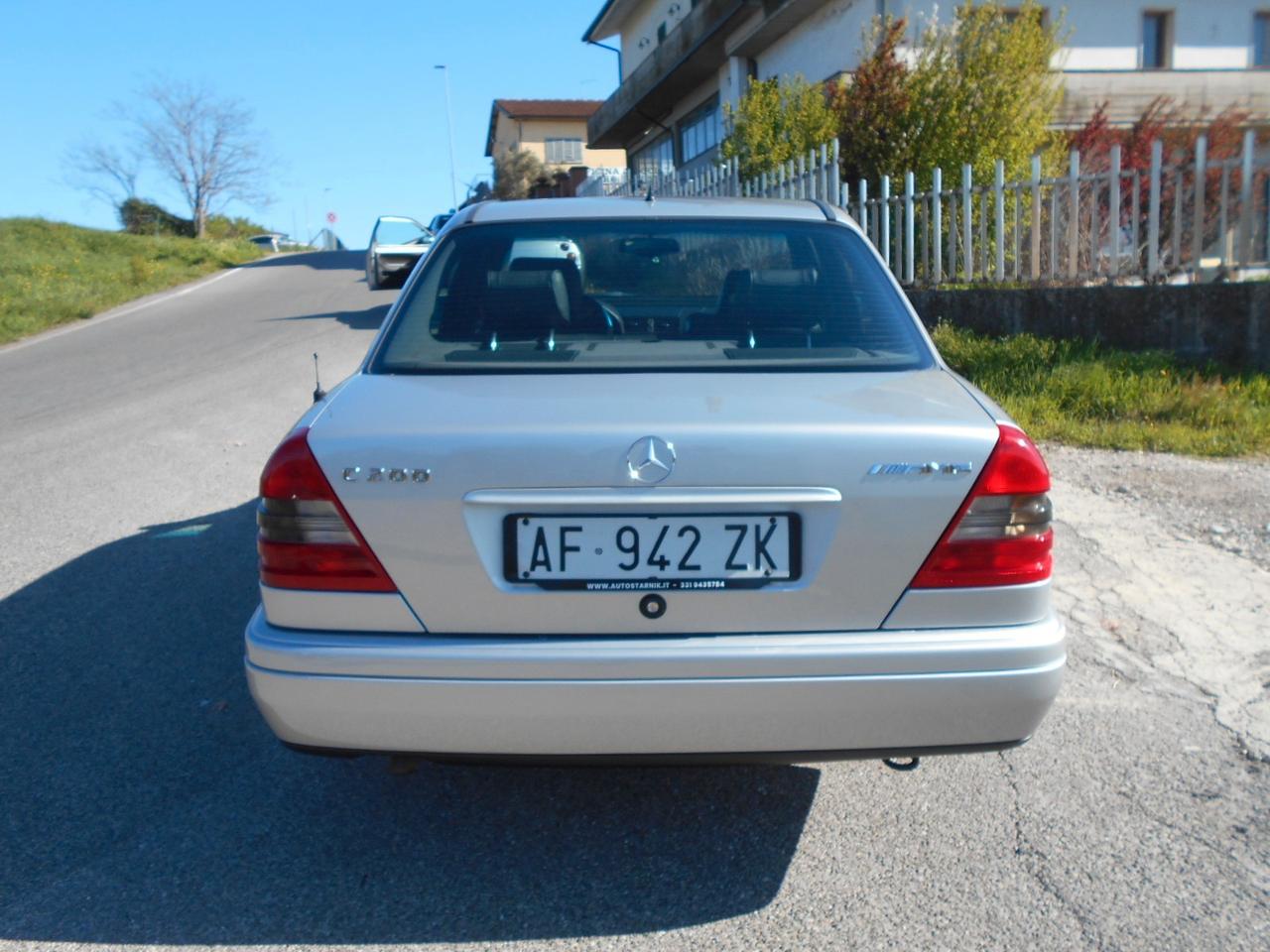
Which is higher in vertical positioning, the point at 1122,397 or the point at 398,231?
the point at 398,231

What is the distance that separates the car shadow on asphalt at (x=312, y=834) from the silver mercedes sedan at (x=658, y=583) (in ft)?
1.42

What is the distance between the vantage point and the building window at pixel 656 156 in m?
30.5

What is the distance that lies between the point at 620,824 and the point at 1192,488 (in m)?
4.16

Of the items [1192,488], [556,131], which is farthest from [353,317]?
[556,131]

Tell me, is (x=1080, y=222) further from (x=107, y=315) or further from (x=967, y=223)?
(x=107, y=315)

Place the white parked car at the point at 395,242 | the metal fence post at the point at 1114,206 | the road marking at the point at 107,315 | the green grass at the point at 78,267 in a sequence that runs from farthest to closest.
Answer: the green grass at the point at 78,267, the road marking at the point at 107,315, the white parked car at the point at 395,242, the metal fence post at the point at 1114,206

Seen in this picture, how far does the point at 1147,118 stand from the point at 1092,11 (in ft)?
19.2

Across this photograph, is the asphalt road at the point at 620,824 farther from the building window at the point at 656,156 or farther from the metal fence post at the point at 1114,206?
the building window at the point at 656,156

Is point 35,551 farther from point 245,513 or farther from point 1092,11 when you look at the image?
point 1092,11

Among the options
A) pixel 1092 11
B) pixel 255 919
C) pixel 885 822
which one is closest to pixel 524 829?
pixel 255 919

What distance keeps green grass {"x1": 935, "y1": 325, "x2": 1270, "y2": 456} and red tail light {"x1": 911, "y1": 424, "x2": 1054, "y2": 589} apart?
4.58 metres

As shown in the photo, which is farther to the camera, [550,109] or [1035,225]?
[550,109]

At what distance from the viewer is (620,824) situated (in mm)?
3000

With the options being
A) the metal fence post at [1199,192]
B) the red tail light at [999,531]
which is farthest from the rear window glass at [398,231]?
the red tail light at [999,531]
